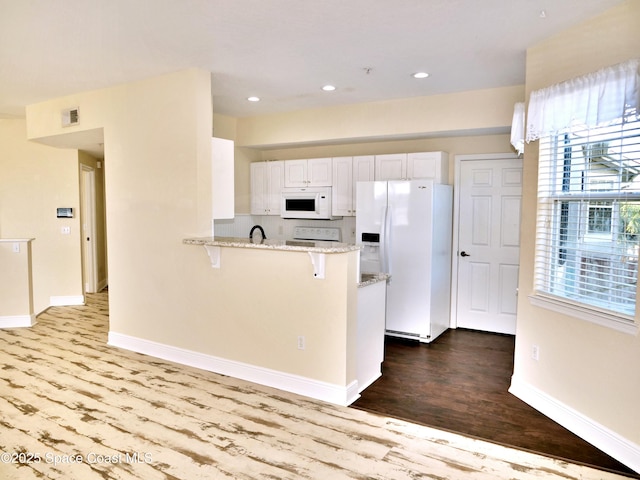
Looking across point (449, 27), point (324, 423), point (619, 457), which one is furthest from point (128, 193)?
point (619, 457)

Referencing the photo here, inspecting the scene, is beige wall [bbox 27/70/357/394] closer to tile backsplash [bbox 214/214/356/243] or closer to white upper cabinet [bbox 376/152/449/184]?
tile backsplash [bbox 214/214/356/243]

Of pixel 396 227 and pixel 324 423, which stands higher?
pixel 396 227

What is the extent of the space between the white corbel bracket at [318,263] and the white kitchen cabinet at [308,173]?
2.42 m

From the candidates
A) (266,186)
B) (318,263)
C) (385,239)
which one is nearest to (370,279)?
(318,263)

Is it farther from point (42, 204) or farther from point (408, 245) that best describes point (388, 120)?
point (42, 204)

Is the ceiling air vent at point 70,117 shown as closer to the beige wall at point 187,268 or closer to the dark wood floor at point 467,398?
the beige wall at point 187,268

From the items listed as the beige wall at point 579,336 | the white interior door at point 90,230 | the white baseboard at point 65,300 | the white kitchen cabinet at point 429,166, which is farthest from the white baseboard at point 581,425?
the white interior door at point 90,230

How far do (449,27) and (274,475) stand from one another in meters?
2.90

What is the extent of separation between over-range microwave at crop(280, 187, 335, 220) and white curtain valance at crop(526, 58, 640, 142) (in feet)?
9.16

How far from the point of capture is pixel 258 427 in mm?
2881

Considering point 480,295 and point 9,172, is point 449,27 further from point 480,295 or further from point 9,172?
point 9,172

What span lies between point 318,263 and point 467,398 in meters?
1.52

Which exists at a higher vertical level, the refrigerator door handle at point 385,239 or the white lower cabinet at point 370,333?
the refrigerator door handle at point 385,239

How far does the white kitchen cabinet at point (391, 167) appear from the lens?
5.04 meters
